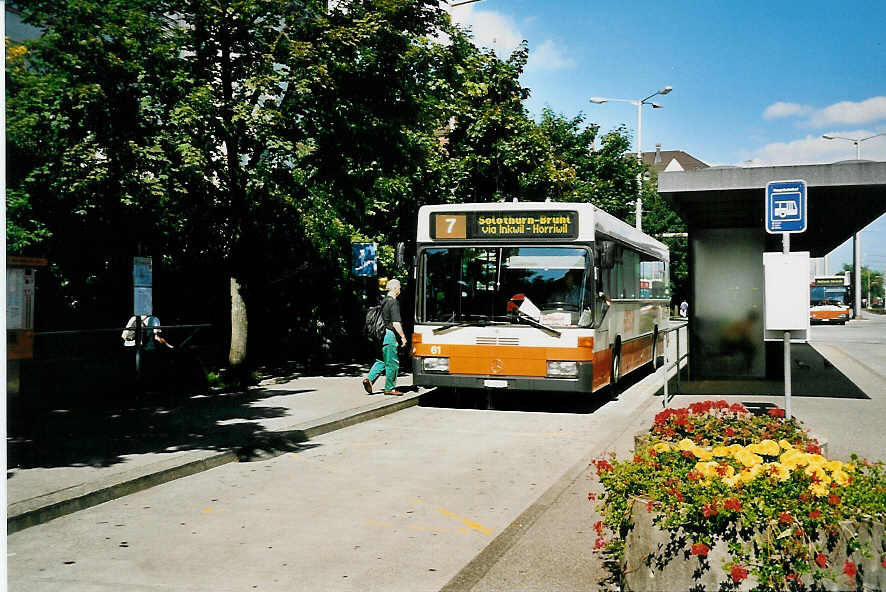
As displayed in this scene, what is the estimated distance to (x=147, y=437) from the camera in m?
9.77

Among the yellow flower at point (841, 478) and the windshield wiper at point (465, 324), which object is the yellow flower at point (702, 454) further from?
the windshield wiper at point (465, 324)

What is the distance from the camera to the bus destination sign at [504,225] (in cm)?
1269

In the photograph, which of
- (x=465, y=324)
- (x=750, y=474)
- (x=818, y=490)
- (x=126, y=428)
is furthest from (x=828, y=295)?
(x=818, y=490)

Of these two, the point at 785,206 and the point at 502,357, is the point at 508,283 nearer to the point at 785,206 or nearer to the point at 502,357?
the point at 502,357

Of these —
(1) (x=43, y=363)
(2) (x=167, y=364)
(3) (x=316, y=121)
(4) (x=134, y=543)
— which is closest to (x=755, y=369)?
(3) (x=316, y=121)

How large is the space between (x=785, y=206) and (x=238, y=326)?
9584mm

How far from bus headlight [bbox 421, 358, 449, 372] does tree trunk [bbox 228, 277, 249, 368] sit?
13.1 ft

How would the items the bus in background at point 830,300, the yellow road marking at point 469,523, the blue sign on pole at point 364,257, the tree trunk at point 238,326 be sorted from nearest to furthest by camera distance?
1. the yellow road marking at point 469,523
2. the tree trunk at point 238,326
3. the blue sign on pole at point 364,257
4. the bus in background at point 830,300

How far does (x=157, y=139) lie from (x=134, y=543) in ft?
28.6

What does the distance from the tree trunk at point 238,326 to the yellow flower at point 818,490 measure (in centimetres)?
1247

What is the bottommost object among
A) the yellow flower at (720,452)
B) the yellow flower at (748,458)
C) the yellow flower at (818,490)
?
the yellow flower at (818,490)

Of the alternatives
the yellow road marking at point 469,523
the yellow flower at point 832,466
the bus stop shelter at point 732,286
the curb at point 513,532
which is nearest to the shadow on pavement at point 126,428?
the yellow road marking at point 469,523

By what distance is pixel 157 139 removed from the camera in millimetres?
13289

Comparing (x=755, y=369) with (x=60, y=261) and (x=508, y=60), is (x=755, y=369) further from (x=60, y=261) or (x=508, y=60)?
(x=60, y=261)
